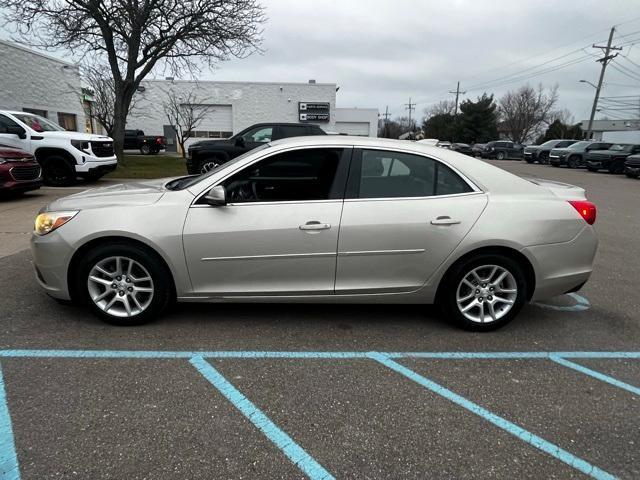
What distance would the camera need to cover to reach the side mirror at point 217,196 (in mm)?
3410

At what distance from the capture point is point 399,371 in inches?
123

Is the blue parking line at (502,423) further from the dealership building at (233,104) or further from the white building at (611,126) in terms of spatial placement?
the white building at (611,126)

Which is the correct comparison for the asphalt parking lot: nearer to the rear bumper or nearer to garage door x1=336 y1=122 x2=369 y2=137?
the rear bumper

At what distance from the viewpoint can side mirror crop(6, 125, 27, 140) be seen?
10836 millimetres

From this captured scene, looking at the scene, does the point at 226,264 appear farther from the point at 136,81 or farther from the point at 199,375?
the point at 136,81

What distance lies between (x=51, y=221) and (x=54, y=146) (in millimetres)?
9017

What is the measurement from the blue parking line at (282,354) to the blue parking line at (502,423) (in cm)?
19

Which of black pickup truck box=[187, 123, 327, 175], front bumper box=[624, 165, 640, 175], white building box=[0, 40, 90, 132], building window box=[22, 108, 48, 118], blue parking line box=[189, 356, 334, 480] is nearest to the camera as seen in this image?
blue parking line box=[189, 356, 334, 480]

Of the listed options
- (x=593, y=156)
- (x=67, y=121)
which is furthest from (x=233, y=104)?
(x=593, y=156)

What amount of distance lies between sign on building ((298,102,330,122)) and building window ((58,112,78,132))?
16.9 m

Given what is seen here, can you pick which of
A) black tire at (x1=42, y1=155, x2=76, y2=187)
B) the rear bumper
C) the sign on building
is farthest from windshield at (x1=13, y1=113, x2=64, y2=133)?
the sign on building

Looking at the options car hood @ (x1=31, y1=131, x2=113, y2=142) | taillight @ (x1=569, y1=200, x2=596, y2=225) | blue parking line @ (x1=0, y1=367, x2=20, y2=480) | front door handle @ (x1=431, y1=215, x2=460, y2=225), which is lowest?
blue parking line @ (x1=0, y1=367, x2=20, y2=480)

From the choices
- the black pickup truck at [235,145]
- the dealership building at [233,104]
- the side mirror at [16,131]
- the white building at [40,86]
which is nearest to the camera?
the side mirror at [16,131]

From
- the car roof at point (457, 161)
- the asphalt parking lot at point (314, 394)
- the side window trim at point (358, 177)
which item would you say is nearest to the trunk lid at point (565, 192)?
the car roof at point (457, 161)
